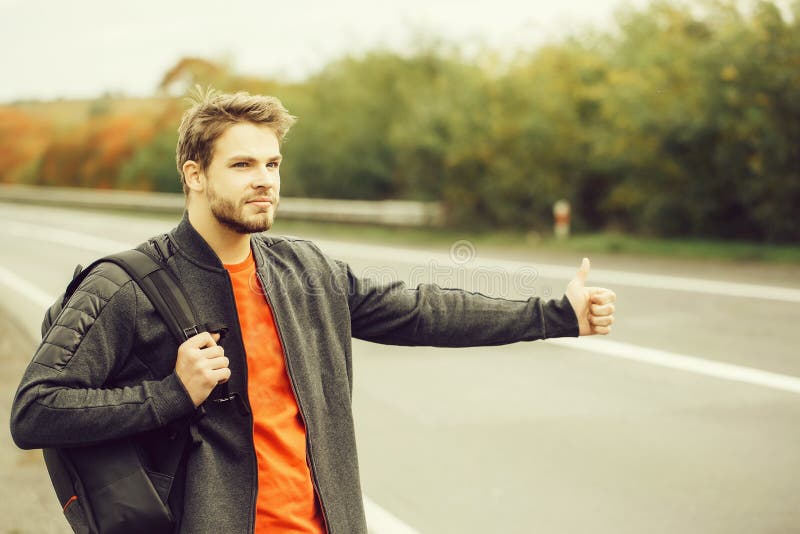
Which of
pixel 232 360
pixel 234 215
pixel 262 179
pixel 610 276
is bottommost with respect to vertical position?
pixel 610 276

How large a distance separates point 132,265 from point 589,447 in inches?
154

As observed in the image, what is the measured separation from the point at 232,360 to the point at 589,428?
4093 millimetres

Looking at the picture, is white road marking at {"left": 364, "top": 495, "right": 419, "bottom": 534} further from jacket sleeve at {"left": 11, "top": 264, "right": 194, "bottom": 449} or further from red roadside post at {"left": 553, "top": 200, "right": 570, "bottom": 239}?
red roadside post at {"left": 553, "top": 200, "right": 570, "bottom": 239}

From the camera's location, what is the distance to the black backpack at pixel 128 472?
7.39 ft

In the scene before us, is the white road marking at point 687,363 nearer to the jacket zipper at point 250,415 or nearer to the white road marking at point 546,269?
the white road marking at point 546,269

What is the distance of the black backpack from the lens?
2.25 metres

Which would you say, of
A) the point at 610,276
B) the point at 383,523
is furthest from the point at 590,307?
the point at 610,276

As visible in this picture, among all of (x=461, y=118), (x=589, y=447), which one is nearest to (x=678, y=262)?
(x=461, y=118)

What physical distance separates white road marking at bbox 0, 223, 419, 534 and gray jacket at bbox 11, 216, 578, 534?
183 centimetres

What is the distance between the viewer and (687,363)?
25.9ft

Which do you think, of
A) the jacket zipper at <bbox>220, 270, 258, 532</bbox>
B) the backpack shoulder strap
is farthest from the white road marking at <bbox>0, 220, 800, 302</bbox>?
the backpack shoulder strap

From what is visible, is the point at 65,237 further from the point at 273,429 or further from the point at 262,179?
the point at 273,429

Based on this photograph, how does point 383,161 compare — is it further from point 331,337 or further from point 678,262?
point 331,337

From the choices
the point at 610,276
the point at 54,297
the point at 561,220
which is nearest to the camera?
the point at 54,297
